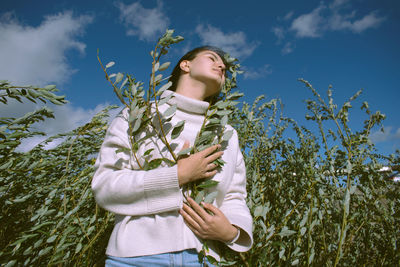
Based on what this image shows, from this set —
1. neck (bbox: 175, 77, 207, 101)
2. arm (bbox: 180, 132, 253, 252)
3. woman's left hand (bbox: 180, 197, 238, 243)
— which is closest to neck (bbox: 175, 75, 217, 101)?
neck (bbox: 175, 77, 207, 101)

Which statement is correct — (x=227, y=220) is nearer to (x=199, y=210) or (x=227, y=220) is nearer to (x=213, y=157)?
(x=199, y=210)

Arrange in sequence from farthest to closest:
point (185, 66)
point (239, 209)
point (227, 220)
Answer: point (185, 66)
point (239, 209)
point (227, 220)

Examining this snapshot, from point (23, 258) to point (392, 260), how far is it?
8.39ft

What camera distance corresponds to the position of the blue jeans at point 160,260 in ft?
A: 2.84

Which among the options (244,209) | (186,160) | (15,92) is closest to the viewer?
(15,92)

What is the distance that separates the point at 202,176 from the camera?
1.00m

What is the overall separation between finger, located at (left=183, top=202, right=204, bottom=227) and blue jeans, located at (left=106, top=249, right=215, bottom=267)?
12cm

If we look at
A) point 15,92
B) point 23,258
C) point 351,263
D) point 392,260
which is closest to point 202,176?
point 15,92

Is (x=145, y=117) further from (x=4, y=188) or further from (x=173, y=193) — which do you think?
(x=4, y=188)

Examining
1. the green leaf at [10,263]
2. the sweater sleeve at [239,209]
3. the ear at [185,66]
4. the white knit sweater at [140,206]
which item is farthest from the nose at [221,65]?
the green leaf at [10,263]

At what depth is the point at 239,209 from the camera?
1.14 m

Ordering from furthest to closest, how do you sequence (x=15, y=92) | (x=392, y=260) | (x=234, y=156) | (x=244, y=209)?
1. (x=392, y=260)
2. (x=234, y=156)
3. (x=244, y=209)
4. (x=15, y=92)

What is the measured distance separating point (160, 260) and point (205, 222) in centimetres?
23

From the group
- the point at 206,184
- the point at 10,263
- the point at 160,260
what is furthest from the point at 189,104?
the point at 10,263
